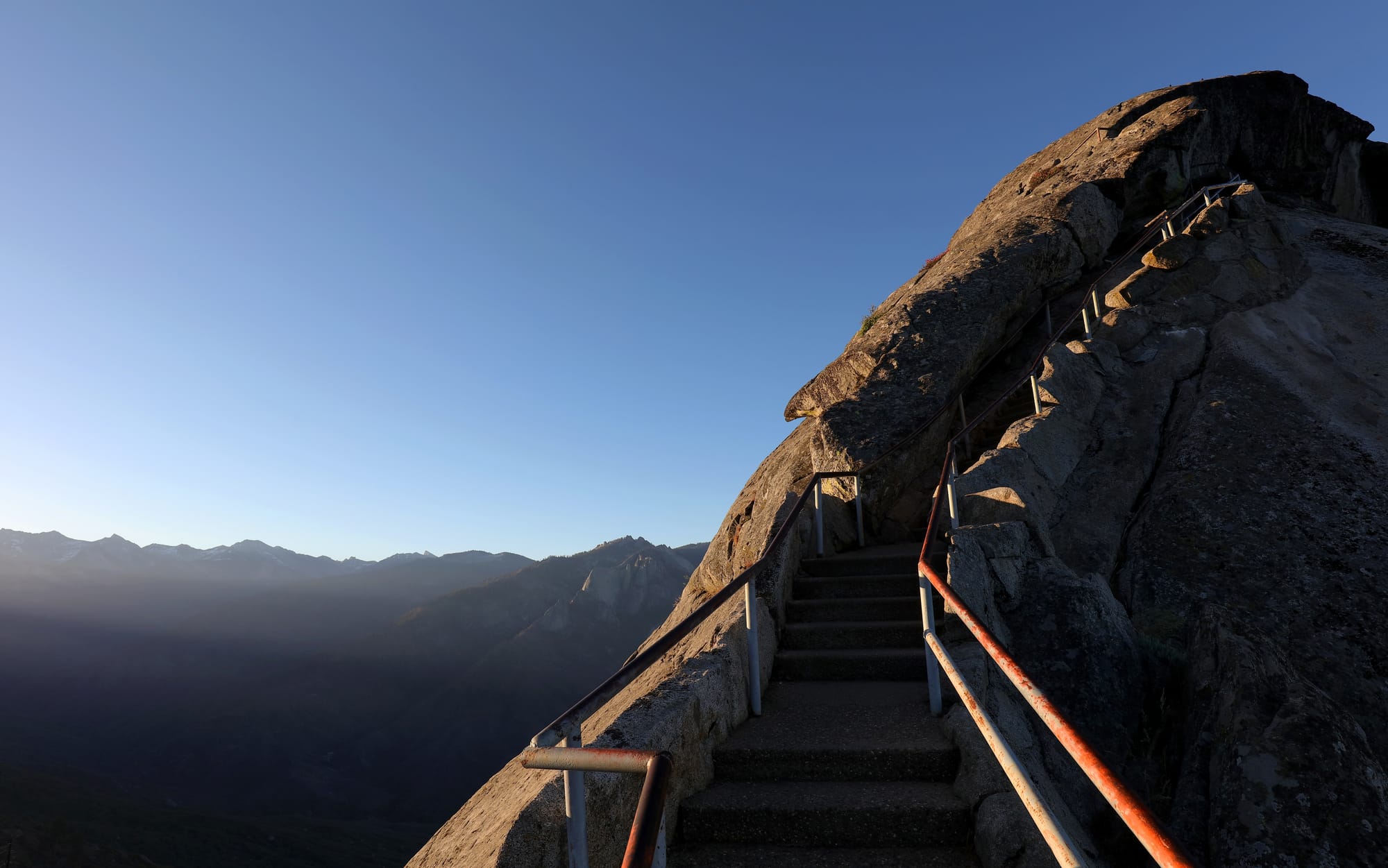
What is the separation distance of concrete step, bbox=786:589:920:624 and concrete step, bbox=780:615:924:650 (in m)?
0.12

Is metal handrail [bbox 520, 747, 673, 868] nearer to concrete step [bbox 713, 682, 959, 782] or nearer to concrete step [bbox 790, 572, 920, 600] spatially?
concrete step [bbox 713, 682, 959, 782]

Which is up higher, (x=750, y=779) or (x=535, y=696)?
(x=750, y=779)

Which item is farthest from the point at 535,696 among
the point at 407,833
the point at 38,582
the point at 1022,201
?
the point at 38,582

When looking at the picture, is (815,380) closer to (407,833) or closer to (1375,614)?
(1375,614)

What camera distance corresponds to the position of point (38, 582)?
559 feet

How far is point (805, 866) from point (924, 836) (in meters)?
0.73

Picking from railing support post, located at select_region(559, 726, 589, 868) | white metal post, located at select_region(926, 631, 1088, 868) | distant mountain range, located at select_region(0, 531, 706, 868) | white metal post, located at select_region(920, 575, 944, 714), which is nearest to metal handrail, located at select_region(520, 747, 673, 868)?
railing support post, located at select_region(559, 726, 589, 868)

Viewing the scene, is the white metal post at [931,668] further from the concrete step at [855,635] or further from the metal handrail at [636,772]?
the metal handrail at [636,772]

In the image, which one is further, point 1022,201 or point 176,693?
point 176,693

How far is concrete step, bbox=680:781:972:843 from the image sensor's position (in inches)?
154

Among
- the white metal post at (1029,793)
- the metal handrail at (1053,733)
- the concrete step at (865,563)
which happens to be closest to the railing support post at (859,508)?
the concrete step at (865,563)

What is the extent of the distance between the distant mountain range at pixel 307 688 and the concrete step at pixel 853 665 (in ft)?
250

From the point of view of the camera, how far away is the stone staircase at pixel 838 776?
3906 mm

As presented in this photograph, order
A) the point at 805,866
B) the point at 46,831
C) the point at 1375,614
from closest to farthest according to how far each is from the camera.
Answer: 1. the point at 805,866
2. the point at 1375,614
3. the point at 46,831
